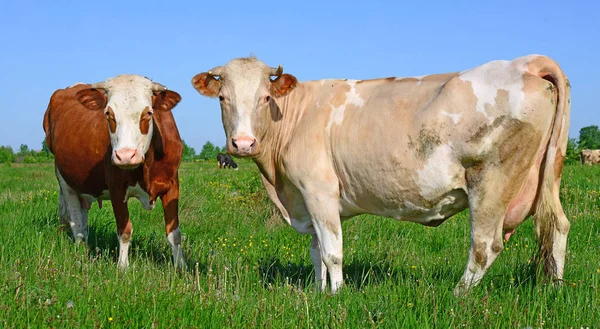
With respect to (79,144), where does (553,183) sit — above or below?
below

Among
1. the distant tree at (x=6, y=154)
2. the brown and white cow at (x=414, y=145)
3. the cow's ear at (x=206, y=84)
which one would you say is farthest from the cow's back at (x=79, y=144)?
the distant tree at (x=6, y=154)

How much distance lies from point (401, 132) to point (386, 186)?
0.51m

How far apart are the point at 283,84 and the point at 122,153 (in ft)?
6.16

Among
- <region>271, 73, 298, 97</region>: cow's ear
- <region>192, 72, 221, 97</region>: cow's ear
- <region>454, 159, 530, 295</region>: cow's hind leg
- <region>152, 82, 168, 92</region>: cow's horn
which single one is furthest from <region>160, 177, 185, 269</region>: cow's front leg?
<region>454, 159, 530, 295</region>: cow's hind leg

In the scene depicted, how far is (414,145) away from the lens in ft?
17.6

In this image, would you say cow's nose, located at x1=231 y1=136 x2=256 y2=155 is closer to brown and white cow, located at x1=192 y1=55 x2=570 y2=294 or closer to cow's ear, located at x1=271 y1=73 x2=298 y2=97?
brown and white cow, located at x1=192 y1=55 x2=570 y2=294

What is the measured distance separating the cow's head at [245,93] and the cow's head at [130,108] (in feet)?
3.19

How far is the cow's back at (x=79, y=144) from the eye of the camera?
26.3ft

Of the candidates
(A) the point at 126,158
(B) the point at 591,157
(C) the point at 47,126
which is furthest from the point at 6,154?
(A) the point at 126,158

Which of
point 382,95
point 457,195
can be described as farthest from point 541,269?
point 382,95

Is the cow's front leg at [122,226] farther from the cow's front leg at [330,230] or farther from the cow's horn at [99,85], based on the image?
the cow's front leg at [330,230]

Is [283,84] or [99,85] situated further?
[99,85]

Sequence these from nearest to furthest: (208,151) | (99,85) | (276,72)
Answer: (276,72), (99,85), (208,151)

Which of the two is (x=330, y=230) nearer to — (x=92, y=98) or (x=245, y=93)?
(x=245, y=93)
